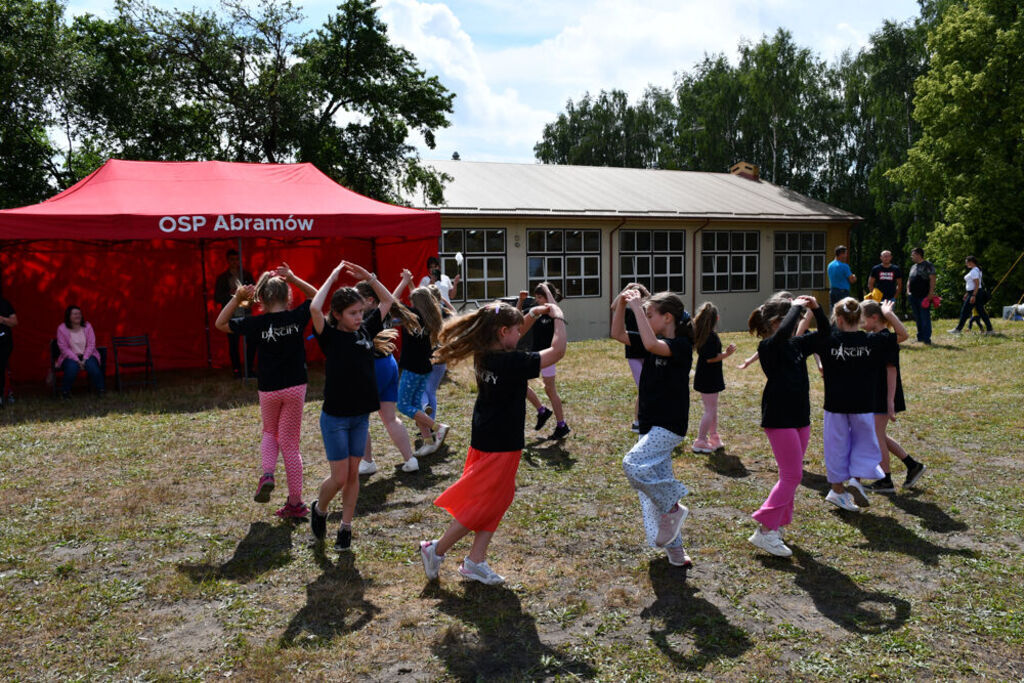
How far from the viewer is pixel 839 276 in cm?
1405

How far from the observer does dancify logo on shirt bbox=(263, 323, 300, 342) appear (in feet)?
17.0

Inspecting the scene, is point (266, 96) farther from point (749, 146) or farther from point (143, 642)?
point (749, 146)

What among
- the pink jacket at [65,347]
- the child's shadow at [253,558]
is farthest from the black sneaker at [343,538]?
the pink jacket at [65,347]

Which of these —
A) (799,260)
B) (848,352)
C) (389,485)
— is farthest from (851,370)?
(799,260)

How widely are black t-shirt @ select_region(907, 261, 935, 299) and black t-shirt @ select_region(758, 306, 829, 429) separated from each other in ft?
35.3

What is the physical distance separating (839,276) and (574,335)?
9.46m

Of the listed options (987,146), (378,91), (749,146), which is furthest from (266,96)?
(749,146)

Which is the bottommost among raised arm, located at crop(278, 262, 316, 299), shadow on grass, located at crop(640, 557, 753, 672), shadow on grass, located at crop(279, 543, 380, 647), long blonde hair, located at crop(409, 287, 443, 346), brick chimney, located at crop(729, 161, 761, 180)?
shadow on grass, located at crop(640, 557, 753, 672)

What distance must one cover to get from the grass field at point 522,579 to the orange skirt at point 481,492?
1.45 feet

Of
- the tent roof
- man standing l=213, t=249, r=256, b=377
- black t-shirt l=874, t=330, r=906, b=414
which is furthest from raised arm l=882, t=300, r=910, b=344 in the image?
man standing l=213, t=249, r=256, b=377

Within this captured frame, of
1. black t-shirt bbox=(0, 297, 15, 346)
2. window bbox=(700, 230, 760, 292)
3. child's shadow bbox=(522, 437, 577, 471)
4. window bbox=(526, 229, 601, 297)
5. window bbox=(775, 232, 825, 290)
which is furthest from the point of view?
window bbox=(775, 232, 825, 290)

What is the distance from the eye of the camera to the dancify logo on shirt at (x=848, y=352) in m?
5.40

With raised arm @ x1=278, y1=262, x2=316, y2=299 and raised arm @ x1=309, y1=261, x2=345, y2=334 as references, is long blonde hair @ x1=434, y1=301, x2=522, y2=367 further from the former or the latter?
raised arm @ x1=278, y1=262, x2=316, y2=299

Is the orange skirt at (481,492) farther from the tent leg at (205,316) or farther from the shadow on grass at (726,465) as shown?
the tent leg at (205,316)
